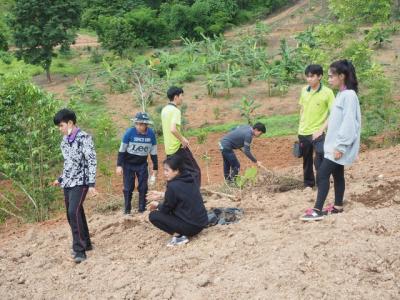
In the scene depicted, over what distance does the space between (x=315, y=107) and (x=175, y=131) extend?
5.50 ft

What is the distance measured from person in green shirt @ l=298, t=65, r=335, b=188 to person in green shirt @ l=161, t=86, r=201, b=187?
1407mm

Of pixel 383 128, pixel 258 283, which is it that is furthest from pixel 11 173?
pixel 383 128

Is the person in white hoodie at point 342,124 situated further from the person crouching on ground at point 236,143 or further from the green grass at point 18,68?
the green grass at point 18,68

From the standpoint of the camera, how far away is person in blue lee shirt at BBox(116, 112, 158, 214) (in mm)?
7184

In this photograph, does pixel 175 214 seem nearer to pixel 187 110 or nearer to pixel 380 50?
pixel 187 110

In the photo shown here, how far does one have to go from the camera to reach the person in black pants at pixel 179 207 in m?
5.78

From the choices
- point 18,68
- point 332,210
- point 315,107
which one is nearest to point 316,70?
point 315,107

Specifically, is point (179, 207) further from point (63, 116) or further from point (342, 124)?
point (342, 124)

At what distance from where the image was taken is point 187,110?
17.9 metres

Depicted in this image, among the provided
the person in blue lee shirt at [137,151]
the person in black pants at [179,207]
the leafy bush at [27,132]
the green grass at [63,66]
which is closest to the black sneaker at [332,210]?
the person in black pants at [179,207]

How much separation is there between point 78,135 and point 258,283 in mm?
2450

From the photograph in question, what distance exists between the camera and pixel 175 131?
6.88 meters

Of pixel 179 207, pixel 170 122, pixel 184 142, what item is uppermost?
pixel 170 122

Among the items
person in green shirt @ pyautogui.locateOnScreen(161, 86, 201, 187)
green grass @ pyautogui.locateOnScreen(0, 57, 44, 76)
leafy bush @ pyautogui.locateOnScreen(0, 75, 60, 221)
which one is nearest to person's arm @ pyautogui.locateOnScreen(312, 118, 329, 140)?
person in green shirt @ pyautogui.locateOnScreen(161, 86, 201, 187)
